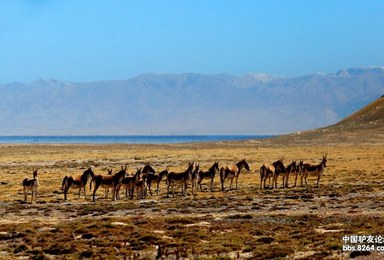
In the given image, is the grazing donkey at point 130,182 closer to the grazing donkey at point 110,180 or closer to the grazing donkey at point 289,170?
the grazing donkey at point 110,180

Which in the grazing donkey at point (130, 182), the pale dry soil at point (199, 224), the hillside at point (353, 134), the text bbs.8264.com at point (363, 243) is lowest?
the pale dry soil at point (199, 224)

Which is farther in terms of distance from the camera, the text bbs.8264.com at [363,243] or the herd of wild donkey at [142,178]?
the herd of wild donkey at [142,178]

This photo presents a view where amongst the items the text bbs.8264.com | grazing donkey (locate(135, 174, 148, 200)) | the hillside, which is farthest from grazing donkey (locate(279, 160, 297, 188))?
the hillside

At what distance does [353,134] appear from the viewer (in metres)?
124

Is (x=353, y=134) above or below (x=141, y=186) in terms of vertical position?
above

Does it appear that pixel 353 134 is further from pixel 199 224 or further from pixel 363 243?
pixel 363 243

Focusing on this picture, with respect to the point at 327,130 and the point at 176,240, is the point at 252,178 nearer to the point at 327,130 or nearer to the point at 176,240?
the point at 176,240

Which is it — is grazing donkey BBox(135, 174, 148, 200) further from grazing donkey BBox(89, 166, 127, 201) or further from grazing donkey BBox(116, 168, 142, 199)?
grazing donkey BBox(89, 166, 127, 201)

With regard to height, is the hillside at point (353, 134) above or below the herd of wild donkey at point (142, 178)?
above

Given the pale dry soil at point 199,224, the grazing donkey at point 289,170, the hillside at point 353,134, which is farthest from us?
the hillside at point 353,134

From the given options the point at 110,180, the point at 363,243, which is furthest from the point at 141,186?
the point at 363,243

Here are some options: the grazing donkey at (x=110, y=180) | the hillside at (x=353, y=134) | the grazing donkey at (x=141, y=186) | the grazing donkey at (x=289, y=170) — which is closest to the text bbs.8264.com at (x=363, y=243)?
the grazing donkey at (x=141, y=186)

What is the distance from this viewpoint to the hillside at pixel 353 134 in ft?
381

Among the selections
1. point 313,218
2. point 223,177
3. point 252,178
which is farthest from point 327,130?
point 313,218
